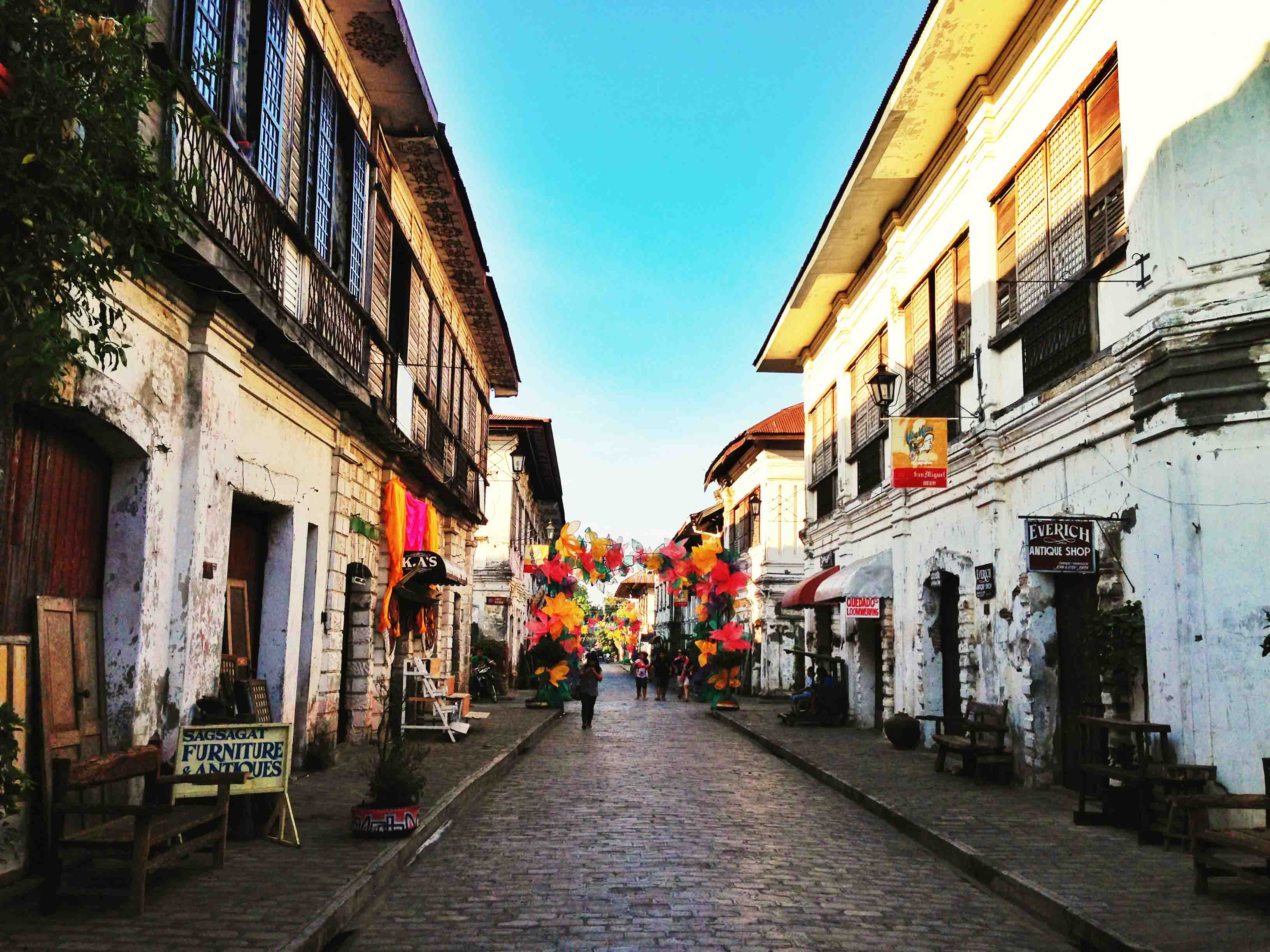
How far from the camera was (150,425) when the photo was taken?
25.9 feet

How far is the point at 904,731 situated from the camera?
1611 centimetres

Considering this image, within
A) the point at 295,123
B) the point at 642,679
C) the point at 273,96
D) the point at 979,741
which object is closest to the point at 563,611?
the point at 642,679

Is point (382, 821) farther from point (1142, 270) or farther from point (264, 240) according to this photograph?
point (1142, 270)

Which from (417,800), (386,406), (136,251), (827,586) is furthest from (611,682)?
(136,251)

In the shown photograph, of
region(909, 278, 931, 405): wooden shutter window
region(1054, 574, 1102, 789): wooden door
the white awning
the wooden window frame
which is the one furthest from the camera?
the white awning

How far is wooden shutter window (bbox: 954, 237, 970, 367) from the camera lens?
14562 mm

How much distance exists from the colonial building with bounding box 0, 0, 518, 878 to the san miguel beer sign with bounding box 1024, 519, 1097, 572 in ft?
23.1

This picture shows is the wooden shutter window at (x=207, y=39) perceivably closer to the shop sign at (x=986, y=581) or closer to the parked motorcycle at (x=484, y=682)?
the shop sign at (x=986, y=581)

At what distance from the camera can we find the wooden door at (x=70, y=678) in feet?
22.3

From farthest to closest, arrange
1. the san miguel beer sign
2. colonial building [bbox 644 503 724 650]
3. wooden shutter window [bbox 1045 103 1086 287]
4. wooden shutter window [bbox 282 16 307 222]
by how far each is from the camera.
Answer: colonial building [bbox 644 503 724 650], wooden shutter window [bbox 1045 103 1086 287], wooden shutter window [bbox 282 16 307 222], the san miguel beer sign

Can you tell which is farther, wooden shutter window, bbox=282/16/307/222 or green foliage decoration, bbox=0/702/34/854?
wooden shutter window, bbox=282/16/307/222

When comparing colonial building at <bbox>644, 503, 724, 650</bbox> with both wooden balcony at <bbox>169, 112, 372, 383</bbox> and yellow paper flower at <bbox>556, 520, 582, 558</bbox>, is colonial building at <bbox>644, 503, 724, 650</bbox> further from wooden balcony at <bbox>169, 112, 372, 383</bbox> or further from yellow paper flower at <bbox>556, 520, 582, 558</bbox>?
wooden balcony at <bbox>169, 112, 372, 383</bbox>

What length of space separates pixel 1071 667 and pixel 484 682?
2052cm

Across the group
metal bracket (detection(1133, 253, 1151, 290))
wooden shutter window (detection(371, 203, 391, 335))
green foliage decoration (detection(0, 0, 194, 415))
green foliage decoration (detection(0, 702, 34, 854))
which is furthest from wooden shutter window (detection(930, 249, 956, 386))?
green foliage decoration (detection(0, 702, 34, 854))
